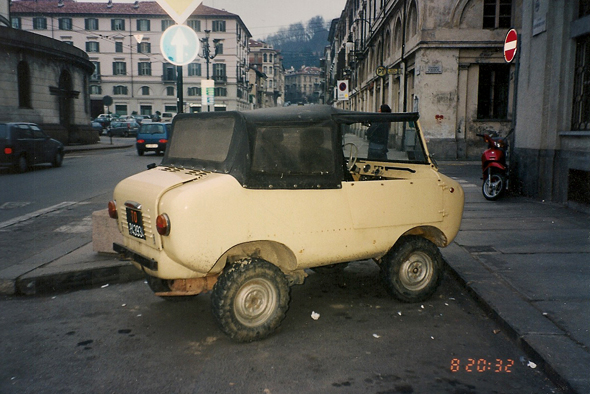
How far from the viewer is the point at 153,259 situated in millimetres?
3906

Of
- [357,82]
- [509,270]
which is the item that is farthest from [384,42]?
[509,270]

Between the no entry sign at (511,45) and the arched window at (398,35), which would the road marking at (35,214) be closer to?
the no entry sign at (511,45)

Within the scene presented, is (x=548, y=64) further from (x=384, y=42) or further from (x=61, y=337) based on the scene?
(x=384, y=42)

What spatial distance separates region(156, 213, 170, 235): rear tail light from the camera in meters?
3.64

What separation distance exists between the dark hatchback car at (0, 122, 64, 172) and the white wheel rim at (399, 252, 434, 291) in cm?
1573

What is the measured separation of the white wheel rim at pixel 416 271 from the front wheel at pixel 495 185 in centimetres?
668

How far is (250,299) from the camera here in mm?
4012

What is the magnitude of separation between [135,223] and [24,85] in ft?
97.6

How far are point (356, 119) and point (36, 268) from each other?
3784mm

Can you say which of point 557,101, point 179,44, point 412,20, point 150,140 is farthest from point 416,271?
point 150,140

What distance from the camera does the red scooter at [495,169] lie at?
11.0 m

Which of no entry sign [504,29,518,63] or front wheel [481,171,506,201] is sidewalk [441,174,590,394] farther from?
no entry sign [504,29,518,63]

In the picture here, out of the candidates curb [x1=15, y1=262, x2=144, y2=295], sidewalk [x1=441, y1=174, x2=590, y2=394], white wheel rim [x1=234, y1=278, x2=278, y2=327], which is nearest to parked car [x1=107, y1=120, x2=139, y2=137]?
sidewalk [x1=441, y1=174, x2=590, y2=394]

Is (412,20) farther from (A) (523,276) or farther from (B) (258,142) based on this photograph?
(B) (258,142)
